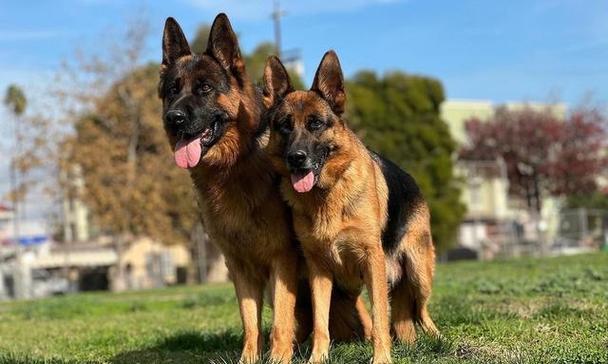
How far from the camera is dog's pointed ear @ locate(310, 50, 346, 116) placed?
5746 mm

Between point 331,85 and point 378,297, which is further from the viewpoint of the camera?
point 331,85

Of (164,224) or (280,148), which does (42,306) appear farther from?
(164,224)

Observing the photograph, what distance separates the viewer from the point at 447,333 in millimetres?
6414

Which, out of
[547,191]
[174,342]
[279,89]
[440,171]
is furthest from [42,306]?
[547,191]

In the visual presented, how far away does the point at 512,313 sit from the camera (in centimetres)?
732

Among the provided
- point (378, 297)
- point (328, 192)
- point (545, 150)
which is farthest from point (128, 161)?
point (545, 150)

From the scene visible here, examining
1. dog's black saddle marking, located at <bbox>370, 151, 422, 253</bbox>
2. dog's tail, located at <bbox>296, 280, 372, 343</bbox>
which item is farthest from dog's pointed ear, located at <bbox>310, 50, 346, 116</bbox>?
dog's tail, located at <bbox>296, 280, 372, 343</bbox>

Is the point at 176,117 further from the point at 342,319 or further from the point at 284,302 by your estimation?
the point at 342,319

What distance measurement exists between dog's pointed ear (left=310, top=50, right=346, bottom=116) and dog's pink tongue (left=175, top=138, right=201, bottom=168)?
1.03m

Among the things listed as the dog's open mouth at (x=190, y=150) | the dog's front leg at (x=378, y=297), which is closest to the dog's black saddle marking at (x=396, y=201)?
the dog's front leg at (x=378, y=297)

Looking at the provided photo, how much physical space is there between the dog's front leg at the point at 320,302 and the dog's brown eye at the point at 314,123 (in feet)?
3.38

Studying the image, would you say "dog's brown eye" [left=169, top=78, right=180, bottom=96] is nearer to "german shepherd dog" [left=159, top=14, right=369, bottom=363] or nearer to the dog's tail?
"german shepherd dog" [left=159, top=14, right=369, bottom=363]

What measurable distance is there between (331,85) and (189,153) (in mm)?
1248

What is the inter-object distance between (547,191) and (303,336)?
4624 cm
